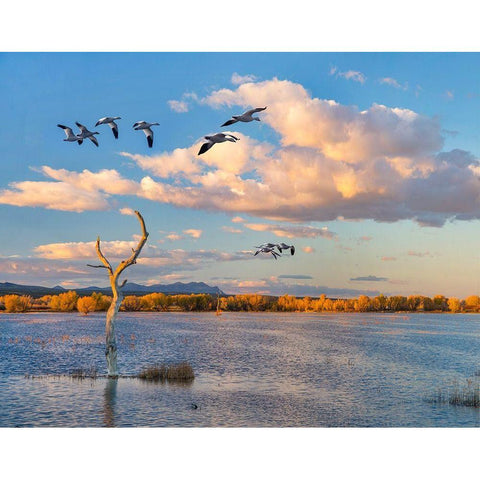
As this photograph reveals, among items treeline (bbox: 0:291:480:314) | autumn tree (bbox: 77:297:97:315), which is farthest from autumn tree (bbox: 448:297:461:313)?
autumn tree (bbox: 77:297:97:315)

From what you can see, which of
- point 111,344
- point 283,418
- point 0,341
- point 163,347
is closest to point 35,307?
point 0,341

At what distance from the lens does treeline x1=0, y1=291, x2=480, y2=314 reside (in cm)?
10019

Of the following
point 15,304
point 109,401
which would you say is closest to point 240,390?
point 109,401

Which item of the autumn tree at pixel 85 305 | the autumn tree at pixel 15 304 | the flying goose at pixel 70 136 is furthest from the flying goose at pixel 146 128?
the autumn tree at pixel 15 304

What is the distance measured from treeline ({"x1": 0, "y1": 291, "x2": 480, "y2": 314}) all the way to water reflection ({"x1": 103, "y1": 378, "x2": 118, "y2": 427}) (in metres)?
76.7

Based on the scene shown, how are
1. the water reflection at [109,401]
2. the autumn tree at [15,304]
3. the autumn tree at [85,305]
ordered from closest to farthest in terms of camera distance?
the water reflection at [109,401], the autumn tree at [85,305], the autumn tree at [15,304]

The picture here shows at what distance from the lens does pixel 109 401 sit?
17469 millimetres

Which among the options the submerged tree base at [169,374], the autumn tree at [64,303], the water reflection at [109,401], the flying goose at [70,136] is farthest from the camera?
the autumn tree at [64,303]

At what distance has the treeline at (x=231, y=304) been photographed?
100m

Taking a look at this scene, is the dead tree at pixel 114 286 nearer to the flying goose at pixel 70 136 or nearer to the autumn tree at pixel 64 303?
the flying goose at pixel 70 136

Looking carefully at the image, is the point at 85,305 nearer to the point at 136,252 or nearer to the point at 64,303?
the point at 64,303

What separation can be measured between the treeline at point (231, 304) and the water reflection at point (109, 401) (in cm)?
7672

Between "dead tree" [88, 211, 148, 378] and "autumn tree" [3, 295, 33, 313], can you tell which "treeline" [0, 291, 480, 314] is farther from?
"dead tree" [88, 211, 148, 378]

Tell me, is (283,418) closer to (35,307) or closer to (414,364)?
(414,364)
